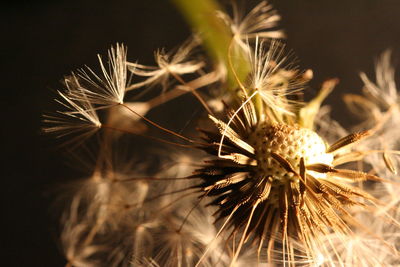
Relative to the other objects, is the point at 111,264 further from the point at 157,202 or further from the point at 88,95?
the point at 88,95

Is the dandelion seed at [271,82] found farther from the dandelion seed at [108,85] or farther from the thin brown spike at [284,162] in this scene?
the dandelion seed at [108,85]

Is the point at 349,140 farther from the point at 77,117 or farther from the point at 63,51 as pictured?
the point at 63,51

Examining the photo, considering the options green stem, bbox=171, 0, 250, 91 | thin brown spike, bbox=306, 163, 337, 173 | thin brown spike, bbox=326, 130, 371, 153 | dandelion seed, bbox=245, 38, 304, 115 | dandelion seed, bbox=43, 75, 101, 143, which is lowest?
dandelion seed, bbox=43, 75, 101, 143

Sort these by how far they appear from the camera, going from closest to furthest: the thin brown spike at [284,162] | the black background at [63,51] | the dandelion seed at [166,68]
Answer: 1. the thin brown spike at [284,162]
2. the dandelion seed at [166,68]
3. the black background at [63,51]

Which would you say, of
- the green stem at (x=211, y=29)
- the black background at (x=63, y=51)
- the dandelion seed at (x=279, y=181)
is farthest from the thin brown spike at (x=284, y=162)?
the black background at (x=63, y=51)

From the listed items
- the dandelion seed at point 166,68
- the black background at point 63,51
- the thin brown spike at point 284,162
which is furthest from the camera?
the black background at point 63,51

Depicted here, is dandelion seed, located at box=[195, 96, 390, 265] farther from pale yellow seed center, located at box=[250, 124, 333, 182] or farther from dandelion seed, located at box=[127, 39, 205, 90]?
dandelion seed, located at box=[127, 39, 205, 90]

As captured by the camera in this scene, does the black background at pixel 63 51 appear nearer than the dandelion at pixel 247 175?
No

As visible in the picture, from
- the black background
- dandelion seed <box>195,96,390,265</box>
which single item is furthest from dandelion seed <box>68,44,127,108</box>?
the black background

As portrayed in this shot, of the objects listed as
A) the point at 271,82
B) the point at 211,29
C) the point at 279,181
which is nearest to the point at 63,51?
the point at 211,29
